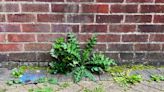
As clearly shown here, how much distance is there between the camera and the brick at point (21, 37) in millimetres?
3076

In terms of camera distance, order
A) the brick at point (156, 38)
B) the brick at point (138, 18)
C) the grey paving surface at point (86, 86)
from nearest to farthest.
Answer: the grey paving surface at point (86, 86) < the brick at point (138, 18) < the brick at point (156, 38)

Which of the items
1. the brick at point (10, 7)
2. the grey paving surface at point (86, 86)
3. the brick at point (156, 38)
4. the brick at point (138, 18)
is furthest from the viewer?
the brick at point (156, 38)

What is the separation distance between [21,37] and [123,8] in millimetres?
1180

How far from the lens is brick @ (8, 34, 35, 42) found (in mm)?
3076

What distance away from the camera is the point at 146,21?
3074 mm

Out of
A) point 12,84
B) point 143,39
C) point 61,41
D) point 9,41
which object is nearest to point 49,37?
point 61,41

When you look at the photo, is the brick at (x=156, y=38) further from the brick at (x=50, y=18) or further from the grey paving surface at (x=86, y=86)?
the brick at (x=50, y=18)

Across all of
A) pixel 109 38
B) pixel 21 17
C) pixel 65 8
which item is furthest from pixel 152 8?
pixel 21 17

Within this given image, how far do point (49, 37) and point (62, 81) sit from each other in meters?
0.53

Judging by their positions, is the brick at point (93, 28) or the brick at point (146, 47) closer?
the brick at point (93, 28)

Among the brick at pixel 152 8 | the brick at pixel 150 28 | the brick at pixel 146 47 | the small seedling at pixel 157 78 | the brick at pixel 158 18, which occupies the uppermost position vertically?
the brick at pixel 152 8

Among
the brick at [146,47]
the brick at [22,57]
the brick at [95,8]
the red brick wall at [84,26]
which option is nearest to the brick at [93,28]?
the red brick wall at [84,26]

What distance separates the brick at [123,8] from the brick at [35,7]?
2.36 ft

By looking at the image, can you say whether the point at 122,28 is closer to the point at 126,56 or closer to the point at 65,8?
the point at 126,56
